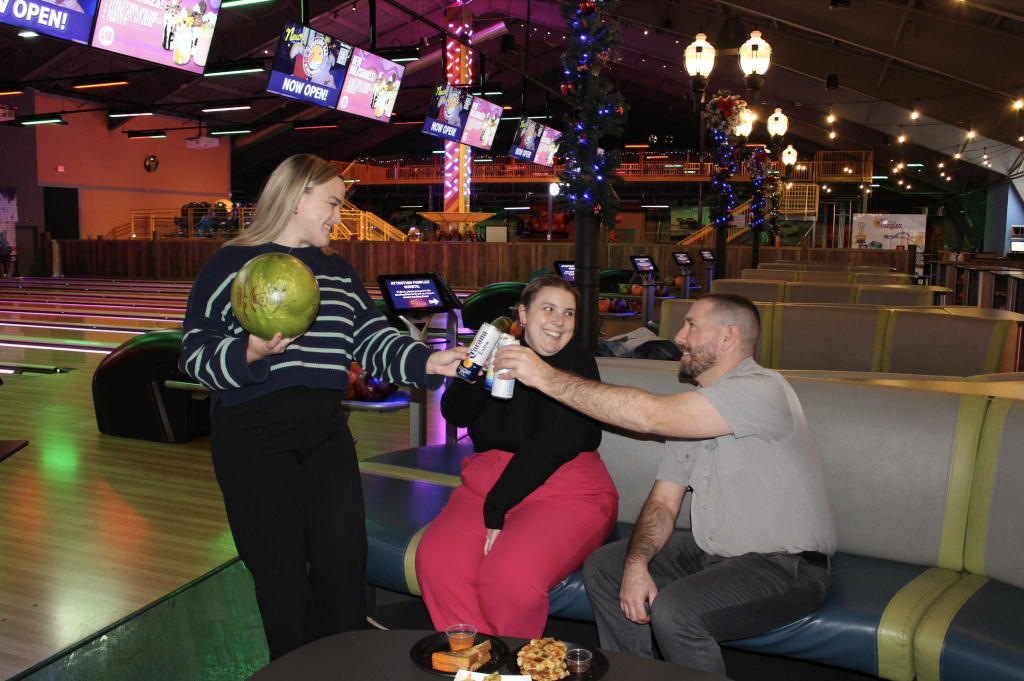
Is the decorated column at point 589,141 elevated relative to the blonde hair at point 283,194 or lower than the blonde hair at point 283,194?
elevated

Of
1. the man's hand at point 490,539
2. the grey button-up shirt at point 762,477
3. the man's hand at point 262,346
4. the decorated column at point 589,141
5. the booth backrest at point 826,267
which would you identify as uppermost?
the decorated column at point 589,141

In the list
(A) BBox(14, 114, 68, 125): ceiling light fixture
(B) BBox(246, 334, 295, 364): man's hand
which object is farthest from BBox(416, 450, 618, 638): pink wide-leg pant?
(A) BBox(14, 114, 68, 125): ceiling light fixture

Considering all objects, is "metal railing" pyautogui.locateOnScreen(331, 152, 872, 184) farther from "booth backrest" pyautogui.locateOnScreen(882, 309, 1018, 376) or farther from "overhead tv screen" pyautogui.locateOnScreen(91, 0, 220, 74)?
"booth backrest" pyautogui.locateOnScreen(882, 309, 1018, 376)

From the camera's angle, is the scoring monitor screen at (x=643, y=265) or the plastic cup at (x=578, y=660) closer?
the plastic cup at (x=578, y=660)

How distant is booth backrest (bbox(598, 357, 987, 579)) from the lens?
7.29 feet

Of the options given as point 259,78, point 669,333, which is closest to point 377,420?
point 669,333

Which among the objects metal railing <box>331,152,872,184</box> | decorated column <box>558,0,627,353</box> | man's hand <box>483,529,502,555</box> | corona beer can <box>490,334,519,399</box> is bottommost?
man's hand <box>483,529,502,555</box>

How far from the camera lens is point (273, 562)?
1716 mm

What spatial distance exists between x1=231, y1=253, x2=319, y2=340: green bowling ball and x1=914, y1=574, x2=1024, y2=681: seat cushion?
1.58 meters

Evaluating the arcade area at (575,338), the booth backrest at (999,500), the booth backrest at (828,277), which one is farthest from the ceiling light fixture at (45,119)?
the booth backrest at (999,500)

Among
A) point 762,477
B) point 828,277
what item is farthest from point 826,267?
point 762,477

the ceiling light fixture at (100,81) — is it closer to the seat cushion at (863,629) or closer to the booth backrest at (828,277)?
the booth backrest at (828,277)

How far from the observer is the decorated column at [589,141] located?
14.7ft

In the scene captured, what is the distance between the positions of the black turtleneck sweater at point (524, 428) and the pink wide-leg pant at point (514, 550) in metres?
0.06
